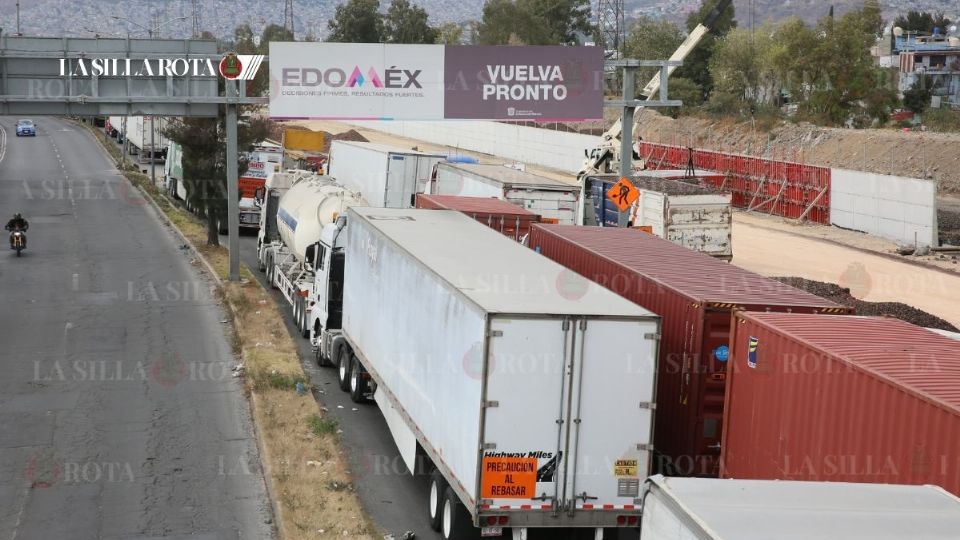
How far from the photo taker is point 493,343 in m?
11.8

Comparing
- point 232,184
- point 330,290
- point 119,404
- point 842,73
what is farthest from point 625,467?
point 842,73

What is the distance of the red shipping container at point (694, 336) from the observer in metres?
A: 13.4

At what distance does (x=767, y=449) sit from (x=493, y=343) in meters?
3.14

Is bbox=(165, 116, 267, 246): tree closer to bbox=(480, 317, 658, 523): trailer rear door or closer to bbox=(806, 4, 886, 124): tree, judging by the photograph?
bbox=(480, 317, 658, 523): trailer rear door

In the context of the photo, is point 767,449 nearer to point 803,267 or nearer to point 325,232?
point 325,232

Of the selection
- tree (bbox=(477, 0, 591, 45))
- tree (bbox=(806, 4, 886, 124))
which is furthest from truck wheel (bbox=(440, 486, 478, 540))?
tree (bbox=(477, 0, 591, 45))

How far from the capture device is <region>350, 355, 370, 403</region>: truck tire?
19.9 metres

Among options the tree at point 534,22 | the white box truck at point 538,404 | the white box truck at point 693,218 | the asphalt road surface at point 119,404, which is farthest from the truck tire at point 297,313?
the tree at point 534,22

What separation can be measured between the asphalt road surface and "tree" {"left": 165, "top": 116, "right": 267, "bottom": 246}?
2.04 m

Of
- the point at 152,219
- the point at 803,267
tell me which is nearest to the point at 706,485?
the point at 803,267

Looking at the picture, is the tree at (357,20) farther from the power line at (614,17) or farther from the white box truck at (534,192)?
the white box truck at (534,192)

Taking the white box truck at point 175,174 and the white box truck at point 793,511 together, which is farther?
the white box truck at point 175,174

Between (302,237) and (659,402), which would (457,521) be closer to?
(659,402)

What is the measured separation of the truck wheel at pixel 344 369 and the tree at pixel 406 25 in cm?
11663
